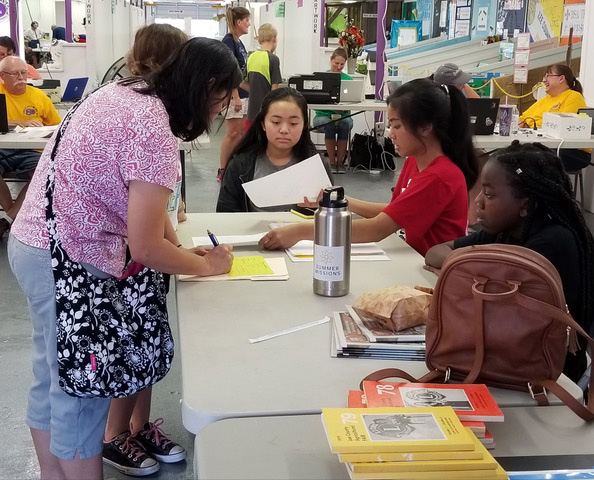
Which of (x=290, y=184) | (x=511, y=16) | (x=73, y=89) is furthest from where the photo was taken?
(x=511, y=16)

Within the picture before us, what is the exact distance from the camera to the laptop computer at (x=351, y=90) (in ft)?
25.6

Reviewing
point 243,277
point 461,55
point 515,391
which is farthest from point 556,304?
point 461,55

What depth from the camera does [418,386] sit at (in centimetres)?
120

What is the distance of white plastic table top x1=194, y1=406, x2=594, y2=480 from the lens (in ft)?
3.27

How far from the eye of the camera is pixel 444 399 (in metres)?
1.13

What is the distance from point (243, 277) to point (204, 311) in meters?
0.27

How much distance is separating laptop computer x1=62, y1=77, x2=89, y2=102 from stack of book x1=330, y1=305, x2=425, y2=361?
656 centimetres

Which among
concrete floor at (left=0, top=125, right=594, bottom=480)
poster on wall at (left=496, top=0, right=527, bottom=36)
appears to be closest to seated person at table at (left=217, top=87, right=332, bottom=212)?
concrete floor at (left=0, top=125, right=594, bottom=480)

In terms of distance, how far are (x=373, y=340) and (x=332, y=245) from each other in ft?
1.12

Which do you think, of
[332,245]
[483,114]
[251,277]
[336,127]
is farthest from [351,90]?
[332,245]

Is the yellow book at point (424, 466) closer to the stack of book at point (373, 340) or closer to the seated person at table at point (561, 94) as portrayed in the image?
the stack of book at point (373, 340)

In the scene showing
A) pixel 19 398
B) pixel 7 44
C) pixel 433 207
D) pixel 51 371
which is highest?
pixel 7 44

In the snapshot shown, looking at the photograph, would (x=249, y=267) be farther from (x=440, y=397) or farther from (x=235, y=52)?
(x=235, y=52)

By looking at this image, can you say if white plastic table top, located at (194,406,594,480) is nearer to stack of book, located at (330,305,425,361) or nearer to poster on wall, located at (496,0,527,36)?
stack of book, located at (330,305,425,361)
